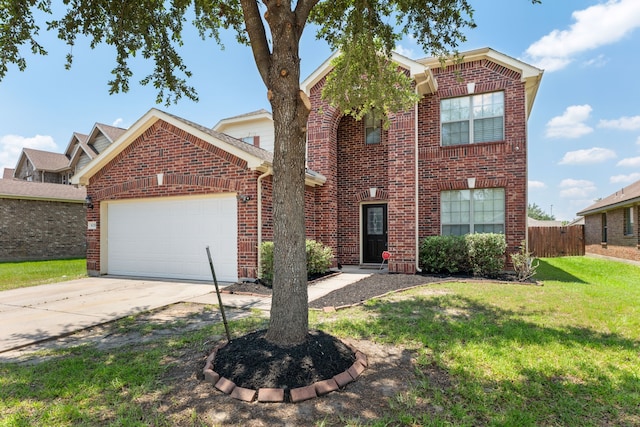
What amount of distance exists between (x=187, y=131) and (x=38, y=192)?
1239 centimetres

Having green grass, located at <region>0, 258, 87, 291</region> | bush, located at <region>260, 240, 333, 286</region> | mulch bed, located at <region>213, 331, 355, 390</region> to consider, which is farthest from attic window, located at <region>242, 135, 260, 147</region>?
mulch bed, located at <region>213, 331, 355, 390</region>

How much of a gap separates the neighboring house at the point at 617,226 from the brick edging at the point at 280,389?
54.6ft

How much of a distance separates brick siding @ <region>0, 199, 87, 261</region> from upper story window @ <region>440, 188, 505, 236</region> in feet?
59.2

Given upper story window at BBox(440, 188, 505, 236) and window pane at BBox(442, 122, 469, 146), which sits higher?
window pane at BBox(442, 122, 469, 146)

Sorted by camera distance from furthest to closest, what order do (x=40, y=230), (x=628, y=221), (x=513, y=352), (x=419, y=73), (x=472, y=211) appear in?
(x=40, y=230)
(x=628, y=221)
(x=472, y=211)
(x=419, y=73)
(x=513, y=352)

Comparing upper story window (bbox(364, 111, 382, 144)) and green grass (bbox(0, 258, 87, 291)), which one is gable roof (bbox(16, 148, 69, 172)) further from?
upper story window (bbox(364, 111, 382, 144))

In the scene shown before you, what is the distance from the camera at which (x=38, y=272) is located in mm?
11508

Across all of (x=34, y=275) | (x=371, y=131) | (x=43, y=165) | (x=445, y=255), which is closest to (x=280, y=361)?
(x=445, y=255)

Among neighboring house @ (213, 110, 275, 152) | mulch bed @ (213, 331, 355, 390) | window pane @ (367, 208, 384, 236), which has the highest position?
neighboring house @ (213, 110, 275, 152)

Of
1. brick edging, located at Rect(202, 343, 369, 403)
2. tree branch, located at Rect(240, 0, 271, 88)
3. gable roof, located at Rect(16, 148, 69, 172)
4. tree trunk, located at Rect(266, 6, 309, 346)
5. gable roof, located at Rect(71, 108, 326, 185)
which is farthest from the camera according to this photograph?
gable roof, located at Rect(16, 148, 69, 172)

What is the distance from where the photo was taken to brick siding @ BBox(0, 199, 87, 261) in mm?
15586

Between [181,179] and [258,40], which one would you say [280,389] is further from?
[181,179]

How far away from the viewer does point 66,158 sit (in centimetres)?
2822

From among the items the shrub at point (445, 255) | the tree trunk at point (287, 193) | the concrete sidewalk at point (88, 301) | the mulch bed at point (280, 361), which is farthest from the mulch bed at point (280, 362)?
the shrub at point (445, 255)
